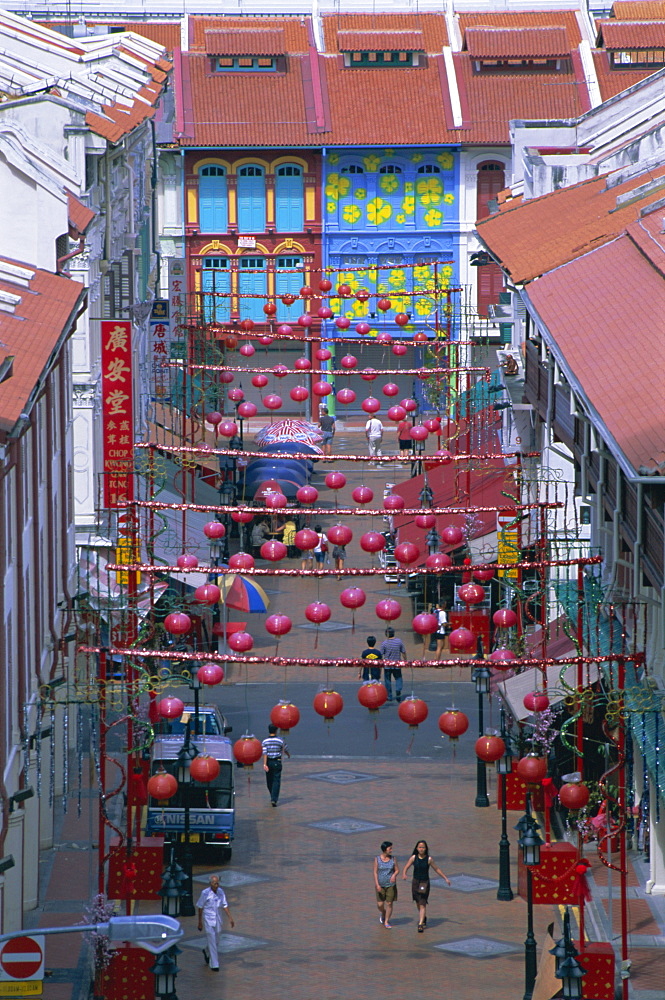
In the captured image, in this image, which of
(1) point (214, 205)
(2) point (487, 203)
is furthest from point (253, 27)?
(2) point (487, 203)

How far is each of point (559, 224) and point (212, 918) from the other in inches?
661

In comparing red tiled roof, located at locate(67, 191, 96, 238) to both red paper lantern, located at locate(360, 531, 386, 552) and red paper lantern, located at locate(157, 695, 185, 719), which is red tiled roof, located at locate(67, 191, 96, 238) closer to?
red paper lantern, located at locate(360, 531, 386, 552)

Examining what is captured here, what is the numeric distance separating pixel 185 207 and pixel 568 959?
4727 cm

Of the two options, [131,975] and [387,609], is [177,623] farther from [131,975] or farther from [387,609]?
[131,975]

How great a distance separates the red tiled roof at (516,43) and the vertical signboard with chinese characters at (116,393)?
33.5 meters

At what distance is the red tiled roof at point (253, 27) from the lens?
65.8 meters

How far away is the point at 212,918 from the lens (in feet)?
81.8

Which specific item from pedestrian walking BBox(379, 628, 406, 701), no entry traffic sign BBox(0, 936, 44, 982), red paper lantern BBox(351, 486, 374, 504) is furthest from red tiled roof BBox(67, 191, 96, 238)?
no entry traffic sign BBox(0, 936, 44, 982)

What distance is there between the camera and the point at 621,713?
909 inches

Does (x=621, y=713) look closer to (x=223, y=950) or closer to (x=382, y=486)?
(x=223, y=950)

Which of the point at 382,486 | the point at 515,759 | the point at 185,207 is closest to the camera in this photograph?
the point at 515,759

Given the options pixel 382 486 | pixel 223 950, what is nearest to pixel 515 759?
pixel 223 950

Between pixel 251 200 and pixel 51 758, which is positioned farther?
pixel 251 200

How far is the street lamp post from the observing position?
2608 cm
